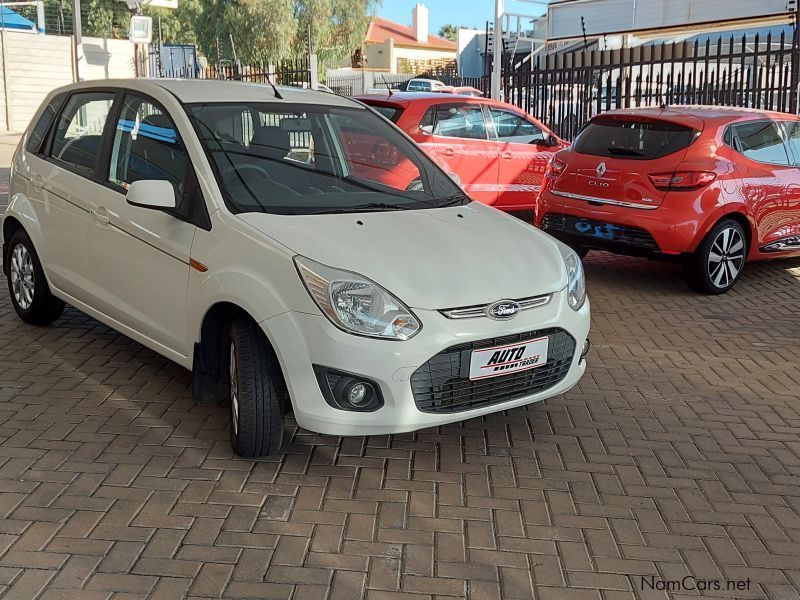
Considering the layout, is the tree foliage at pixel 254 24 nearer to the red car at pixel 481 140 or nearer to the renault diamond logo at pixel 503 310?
the red car at pixel 481 140

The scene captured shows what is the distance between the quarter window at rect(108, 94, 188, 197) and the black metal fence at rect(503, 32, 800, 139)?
9.63 metres

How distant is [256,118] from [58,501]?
217cm

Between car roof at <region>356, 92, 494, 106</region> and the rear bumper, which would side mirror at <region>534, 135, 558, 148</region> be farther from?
the rear bumper

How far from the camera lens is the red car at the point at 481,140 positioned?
32.7 feet

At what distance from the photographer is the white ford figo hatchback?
3645 mm

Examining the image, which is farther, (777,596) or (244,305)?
(244,305)

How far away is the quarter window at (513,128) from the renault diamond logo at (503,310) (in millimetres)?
7069

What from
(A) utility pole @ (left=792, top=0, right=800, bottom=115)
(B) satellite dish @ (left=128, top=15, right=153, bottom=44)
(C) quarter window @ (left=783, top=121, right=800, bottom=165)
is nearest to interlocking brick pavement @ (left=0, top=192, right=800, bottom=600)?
(C) quarter window @ (left=783, top=121, right=800, bottom=165)

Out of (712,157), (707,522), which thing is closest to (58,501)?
(707,522)

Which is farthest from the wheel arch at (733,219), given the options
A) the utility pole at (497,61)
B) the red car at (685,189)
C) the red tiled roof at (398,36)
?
the red tiled roof at (398,36)

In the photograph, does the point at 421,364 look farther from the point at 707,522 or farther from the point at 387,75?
the point at 387,75

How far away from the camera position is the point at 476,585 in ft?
10.2

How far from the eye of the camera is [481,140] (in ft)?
34.2

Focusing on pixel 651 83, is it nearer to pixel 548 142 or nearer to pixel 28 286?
pixel 548 142
